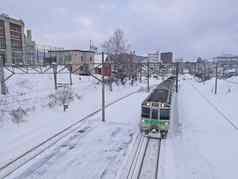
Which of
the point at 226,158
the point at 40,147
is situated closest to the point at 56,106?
the point at 40,147

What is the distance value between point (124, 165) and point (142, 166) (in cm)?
92

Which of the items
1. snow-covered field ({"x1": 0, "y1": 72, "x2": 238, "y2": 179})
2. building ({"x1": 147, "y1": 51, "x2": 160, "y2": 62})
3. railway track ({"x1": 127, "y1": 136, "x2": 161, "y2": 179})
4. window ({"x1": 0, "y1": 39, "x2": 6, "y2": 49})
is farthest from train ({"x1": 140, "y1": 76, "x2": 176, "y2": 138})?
building ({"x1": 147, "y1": 51, "x2": 160, "y2": 62})

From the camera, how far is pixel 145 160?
10773mm

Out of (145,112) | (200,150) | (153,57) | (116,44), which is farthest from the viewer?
(153,57)

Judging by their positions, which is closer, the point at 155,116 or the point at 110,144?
the point at 110,144

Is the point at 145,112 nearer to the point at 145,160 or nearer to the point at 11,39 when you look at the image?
the point at 145,160

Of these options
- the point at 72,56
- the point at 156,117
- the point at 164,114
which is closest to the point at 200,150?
the point at 164,114

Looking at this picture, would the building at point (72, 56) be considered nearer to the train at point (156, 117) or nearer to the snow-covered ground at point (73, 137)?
the snow-covered ground at point (73, 137)

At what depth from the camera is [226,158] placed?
430 inches

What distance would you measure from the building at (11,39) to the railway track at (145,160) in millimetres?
58573

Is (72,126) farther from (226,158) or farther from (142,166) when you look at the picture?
(226,158)

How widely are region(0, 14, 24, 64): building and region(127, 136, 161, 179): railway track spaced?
58.6 meters

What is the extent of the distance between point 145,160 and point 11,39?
70.0 m

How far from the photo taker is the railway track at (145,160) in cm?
931
